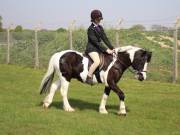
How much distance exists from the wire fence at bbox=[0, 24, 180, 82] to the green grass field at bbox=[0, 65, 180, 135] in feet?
19.2

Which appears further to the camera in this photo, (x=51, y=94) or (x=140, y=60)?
(x=51, y=94)

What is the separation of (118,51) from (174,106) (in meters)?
2.65

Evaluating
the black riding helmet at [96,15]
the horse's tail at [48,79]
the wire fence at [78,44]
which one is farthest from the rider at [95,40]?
the wire fence at [78,44]

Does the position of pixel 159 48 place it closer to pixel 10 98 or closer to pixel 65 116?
pixel 10 98

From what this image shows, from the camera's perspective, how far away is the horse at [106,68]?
1143 cm

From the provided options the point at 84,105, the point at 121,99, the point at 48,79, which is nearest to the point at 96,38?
the point at 121,99

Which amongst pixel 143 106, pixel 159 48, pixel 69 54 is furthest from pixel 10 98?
pixel 159 48

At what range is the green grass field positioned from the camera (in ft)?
32.1

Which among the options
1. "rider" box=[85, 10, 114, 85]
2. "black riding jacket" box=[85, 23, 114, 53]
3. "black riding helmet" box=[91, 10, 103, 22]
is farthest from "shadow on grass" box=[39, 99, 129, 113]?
"black riding helmet" box=[91, 10, 103, 22]

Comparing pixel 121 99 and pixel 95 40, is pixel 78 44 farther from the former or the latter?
pixel 121 99

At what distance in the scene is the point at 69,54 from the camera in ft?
40.0

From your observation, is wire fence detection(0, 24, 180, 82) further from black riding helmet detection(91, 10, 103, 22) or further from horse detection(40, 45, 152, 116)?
black riding helmet detection(91, 10, 103, 22)

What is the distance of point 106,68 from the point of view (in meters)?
11.7

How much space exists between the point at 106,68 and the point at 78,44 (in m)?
16.0
